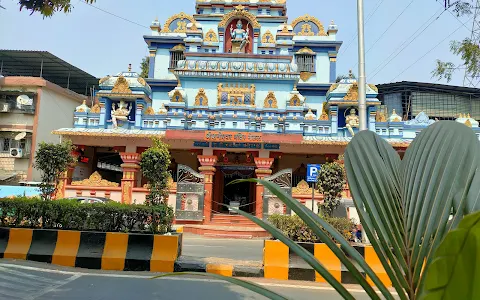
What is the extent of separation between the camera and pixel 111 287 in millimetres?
5250

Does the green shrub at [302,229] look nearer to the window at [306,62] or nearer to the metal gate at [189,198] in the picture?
the metal gate at [189,198]

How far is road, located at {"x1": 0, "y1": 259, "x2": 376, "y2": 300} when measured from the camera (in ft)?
15.9

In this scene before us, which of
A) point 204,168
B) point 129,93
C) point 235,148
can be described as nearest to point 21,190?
point 129,93

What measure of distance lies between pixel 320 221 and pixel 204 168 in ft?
47.6

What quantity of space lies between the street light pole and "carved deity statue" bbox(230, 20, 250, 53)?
1025cm

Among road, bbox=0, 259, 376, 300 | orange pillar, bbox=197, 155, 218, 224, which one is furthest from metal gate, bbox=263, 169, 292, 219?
road, bbox=0, 259, 376, 300

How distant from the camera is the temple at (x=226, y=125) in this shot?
15242 millimetres

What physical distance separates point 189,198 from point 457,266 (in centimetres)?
1456

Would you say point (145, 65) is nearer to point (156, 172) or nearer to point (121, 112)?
point (121, 112)

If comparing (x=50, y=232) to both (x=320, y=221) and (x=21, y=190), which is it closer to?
(x=320, y=221)

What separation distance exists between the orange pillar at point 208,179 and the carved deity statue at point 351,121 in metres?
6.35

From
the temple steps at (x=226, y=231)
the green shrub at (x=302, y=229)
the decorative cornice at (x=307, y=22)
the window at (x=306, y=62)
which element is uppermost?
the decorative cornice at (x=307, y=22)

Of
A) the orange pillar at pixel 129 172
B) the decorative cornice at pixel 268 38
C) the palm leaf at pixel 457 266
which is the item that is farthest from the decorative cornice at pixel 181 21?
the palm leaf at pixel 457 266

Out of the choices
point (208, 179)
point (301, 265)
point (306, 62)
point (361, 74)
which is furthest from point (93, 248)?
point (306, 62)
